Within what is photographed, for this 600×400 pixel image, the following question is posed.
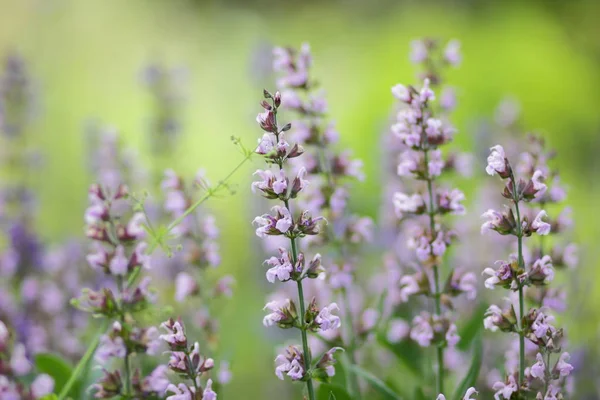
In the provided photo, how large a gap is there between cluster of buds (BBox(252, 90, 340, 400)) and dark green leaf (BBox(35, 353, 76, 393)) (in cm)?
58

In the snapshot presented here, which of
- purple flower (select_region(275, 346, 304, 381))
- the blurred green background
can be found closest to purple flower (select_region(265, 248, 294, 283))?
purple flower (select_region(275, 346, 304, 381))

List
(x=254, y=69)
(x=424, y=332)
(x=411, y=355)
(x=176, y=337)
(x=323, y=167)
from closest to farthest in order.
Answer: (x=176, y=337), (x=424, y=332), (x=323, y=167), (x=411, y=355), (x=254, y=69)

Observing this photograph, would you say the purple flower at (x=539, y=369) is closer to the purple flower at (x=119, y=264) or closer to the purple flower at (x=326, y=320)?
the purple flower at (x=326, y=320)

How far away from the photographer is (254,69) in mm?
3750

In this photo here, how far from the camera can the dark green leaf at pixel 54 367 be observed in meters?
1.65

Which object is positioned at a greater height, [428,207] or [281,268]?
[428,207]

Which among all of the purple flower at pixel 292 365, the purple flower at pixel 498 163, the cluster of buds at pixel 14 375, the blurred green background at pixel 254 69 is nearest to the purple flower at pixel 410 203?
the purple flower at pixel 498 163

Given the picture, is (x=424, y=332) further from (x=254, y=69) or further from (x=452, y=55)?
(x=254, y=69)

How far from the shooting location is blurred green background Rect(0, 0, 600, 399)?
470 cm

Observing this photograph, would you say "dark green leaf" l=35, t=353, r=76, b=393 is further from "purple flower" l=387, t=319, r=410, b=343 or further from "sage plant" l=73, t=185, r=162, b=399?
"purple flower" l=387, t=319, r=410, b=343

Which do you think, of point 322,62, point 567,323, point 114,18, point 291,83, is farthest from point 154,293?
point 114,18

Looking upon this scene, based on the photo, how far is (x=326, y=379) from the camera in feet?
4.26

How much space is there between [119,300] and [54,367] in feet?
1.08

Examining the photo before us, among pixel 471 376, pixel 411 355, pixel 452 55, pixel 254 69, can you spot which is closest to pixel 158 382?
pixel 471 376
